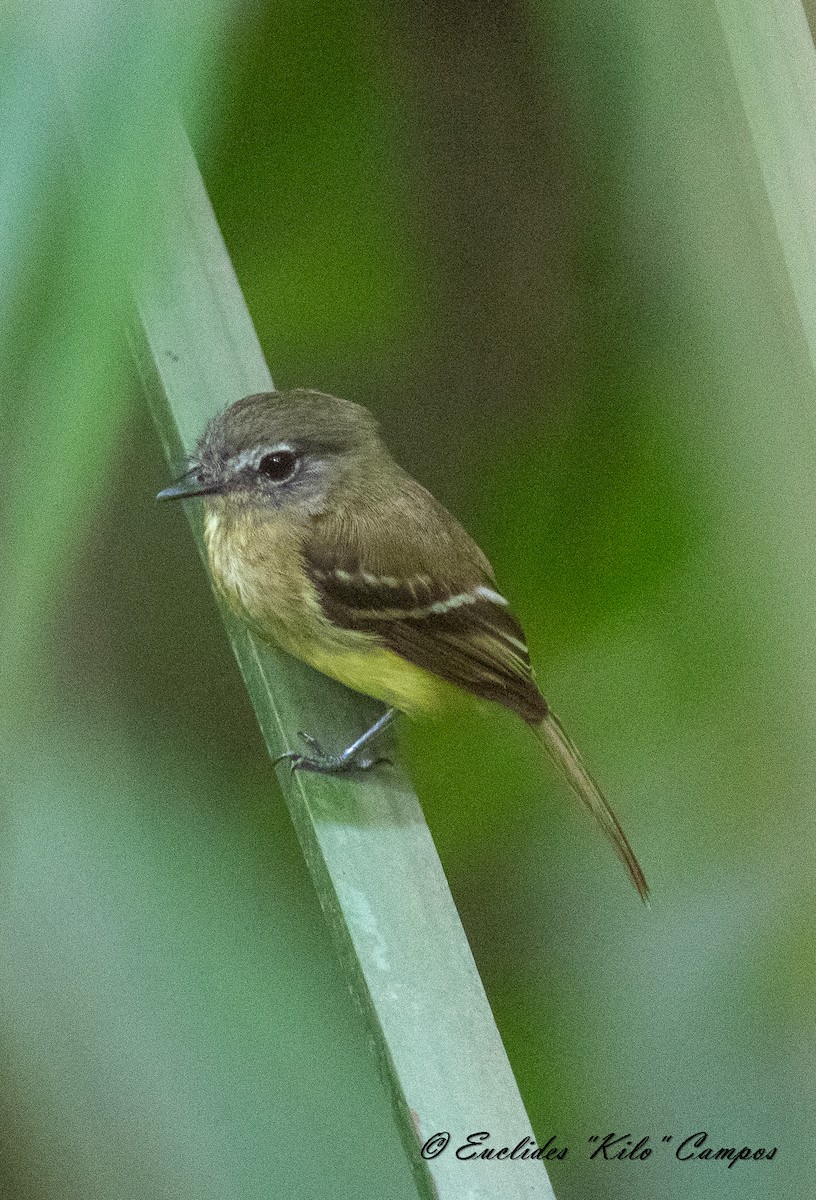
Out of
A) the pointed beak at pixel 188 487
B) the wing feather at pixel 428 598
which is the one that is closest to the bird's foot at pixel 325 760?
the wing feather at pixel 428 598

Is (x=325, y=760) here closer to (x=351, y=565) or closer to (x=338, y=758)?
(x=338, y=758)

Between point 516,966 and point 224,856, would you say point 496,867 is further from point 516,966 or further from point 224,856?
point 224,856

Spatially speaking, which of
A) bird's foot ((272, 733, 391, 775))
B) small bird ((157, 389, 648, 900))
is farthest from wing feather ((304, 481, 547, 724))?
bird's foot ((272, 733, 391, 775))

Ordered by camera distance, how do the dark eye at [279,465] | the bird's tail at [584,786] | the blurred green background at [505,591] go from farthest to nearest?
1. the dark eye at [279,465]
2. the bird's tail at [584,786]
3. the blurred green background at [505,591]

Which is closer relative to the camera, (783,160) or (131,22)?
(131,22)

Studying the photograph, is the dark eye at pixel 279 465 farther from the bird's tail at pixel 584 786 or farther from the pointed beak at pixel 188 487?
the bird's tail at pixel 584 786

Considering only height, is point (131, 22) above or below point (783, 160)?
above

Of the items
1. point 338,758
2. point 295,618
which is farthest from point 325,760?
point 295,618

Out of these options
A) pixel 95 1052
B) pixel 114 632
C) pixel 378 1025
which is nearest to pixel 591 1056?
pixel 378 1025
